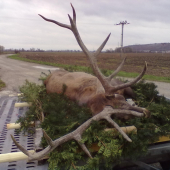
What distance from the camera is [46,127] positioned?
231 cm

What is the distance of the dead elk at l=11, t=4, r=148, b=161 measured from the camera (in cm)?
199

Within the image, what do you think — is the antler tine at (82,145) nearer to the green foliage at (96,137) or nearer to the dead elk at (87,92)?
the green foliage at (96,137)

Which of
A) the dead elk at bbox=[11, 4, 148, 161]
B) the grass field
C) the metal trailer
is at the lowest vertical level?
the grass field

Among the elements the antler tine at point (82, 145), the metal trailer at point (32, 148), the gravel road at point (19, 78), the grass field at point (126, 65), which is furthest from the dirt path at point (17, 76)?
the antler tine at point (82, 145)

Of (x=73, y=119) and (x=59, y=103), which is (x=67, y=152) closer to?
(x=73, y=119)

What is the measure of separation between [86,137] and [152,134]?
0.67 metres

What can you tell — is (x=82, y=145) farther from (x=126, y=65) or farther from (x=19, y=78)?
(x=126, y=65)

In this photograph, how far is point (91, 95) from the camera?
329cm

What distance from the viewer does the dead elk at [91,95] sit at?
199 cm

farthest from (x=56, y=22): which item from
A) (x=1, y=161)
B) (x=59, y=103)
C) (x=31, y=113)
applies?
(x=1, y=161)

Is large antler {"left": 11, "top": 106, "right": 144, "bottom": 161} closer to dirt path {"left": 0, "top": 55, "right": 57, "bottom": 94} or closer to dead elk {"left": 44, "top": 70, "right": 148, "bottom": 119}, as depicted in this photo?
dead elk {"left": 44, "top": 70, "right": 148, "bottom": 119}

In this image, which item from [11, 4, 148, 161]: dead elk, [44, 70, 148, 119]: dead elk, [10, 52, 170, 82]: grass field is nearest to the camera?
[11, 4, 148, 161]: dead elk

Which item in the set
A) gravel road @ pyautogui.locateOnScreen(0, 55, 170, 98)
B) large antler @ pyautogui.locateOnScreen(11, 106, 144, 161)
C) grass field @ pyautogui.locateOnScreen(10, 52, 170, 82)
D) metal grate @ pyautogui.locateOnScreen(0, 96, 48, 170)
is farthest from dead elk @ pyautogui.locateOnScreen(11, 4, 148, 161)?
gravel road @ pyautogui.locateOnScreen(0, 55, 170, 98)

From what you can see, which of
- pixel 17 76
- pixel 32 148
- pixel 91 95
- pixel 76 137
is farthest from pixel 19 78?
pixel 76 137
